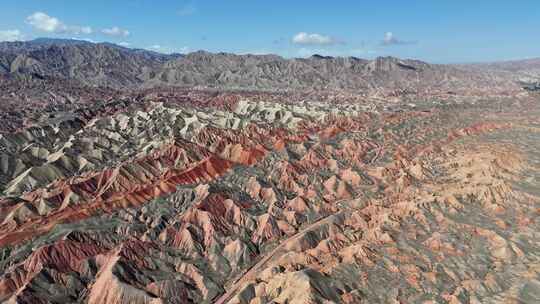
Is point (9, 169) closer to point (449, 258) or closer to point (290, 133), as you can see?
→ point (290, 133)

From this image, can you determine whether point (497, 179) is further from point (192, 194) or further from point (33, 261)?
point (33, 261)

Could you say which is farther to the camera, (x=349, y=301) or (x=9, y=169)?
(x=9, y=169)

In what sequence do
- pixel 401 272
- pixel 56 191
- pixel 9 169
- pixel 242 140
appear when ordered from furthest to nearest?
pixel 242 140 → pixel 9 169 → pixel 56 191 → pixel 401 272

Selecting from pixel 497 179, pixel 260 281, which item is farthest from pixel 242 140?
pixel 260 281

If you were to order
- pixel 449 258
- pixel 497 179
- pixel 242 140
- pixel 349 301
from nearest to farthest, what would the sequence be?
pixel 349 301
pixel 449 258
pixel 497 179
pixel 242 140

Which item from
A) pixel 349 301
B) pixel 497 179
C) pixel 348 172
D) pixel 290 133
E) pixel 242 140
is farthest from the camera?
pixel 290 133

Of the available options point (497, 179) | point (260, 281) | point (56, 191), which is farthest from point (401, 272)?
point (56, 191)

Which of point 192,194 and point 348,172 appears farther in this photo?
point 348,172

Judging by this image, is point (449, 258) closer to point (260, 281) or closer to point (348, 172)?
point (260, 281)

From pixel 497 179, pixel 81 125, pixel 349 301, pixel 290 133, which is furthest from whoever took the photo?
pixel 81 125
